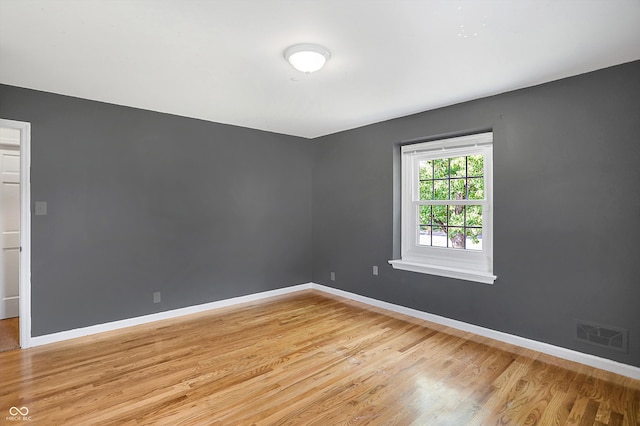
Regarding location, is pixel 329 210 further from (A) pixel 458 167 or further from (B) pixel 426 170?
(A) pixel 458 167

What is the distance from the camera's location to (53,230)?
3.27 m

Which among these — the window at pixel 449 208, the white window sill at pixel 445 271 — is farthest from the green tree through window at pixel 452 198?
the white window sill at pixel 445 271

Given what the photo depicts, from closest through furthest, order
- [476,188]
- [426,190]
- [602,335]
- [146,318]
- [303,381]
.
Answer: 1. [303,381]
2. [602,335]
3. [476,188]
4. [146,318]
5. [426,190]

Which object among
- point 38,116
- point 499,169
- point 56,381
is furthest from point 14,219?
point 499,169

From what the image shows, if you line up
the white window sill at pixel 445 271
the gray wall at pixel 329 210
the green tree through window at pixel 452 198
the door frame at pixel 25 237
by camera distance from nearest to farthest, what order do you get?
the gray wall at pixel 329 210 < the door frame at pixel 25 237 < the white window sill at pixel 445 271 < the green tree through window at pixel 452 198

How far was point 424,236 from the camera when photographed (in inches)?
164

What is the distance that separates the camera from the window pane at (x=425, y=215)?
410cm

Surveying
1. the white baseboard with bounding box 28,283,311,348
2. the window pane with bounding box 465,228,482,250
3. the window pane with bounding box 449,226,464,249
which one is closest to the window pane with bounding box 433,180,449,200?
the window pane with bounding box 449,226,464,249

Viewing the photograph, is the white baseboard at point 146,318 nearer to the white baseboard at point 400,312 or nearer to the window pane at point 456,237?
the white baseboard at point 400,312

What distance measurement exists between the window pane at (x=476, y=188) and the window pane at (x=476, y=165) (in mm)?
76

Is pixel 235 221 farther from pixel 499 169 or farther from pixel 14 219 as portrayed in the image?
pixel 499 169

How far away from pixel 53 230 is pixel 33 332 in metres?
0.98

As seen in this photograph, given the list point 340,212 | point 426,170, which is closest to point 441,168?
point 426,170

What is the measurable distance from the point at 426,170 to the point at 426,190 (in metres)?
0.25
